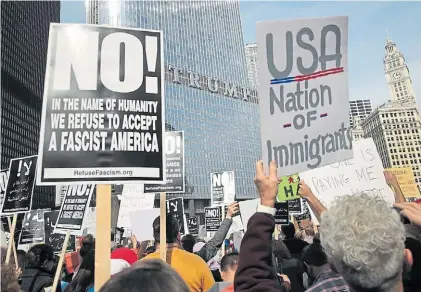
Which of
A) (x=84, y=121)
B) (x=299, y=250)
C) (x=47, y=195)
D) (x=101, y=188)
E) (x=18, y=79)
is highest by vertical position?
(x=18, y=79)

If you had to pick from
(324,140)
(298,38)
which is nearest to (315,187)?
(324,140)

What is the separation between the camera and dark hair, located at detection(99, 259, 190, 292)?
1.15 meters

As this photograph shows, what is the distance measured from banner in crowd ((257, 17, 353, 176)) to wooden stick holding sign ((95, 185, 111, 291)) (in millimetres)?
1393

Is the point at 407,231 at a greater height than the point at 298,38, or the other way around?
the point at 298,38

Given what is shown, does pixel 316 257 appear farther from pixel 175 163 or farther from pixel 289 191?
pixel 175 163

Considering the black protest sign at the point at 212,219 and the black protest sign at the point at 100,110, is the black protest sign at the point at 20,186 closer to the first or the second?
the black protest sign at the point at 100,110

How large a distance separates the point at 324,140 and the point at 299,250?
7.99 feet

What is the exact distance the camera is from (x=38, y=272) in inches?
188

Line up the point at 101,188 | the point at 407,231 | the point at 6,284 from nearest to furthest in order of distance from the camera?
the point at 407,231 < the point at 6,284 < the point at 101,188

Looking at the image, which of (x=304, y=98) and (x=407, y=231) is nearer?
(x=407, y=231)

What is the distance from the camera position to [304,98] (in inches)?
144

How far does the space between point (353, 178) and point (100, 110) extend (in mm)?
4268

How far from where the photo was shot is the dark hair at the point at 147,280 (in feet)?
3.78

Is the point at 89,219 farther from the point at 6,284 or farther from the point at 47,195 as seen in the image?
the point at 47,195
